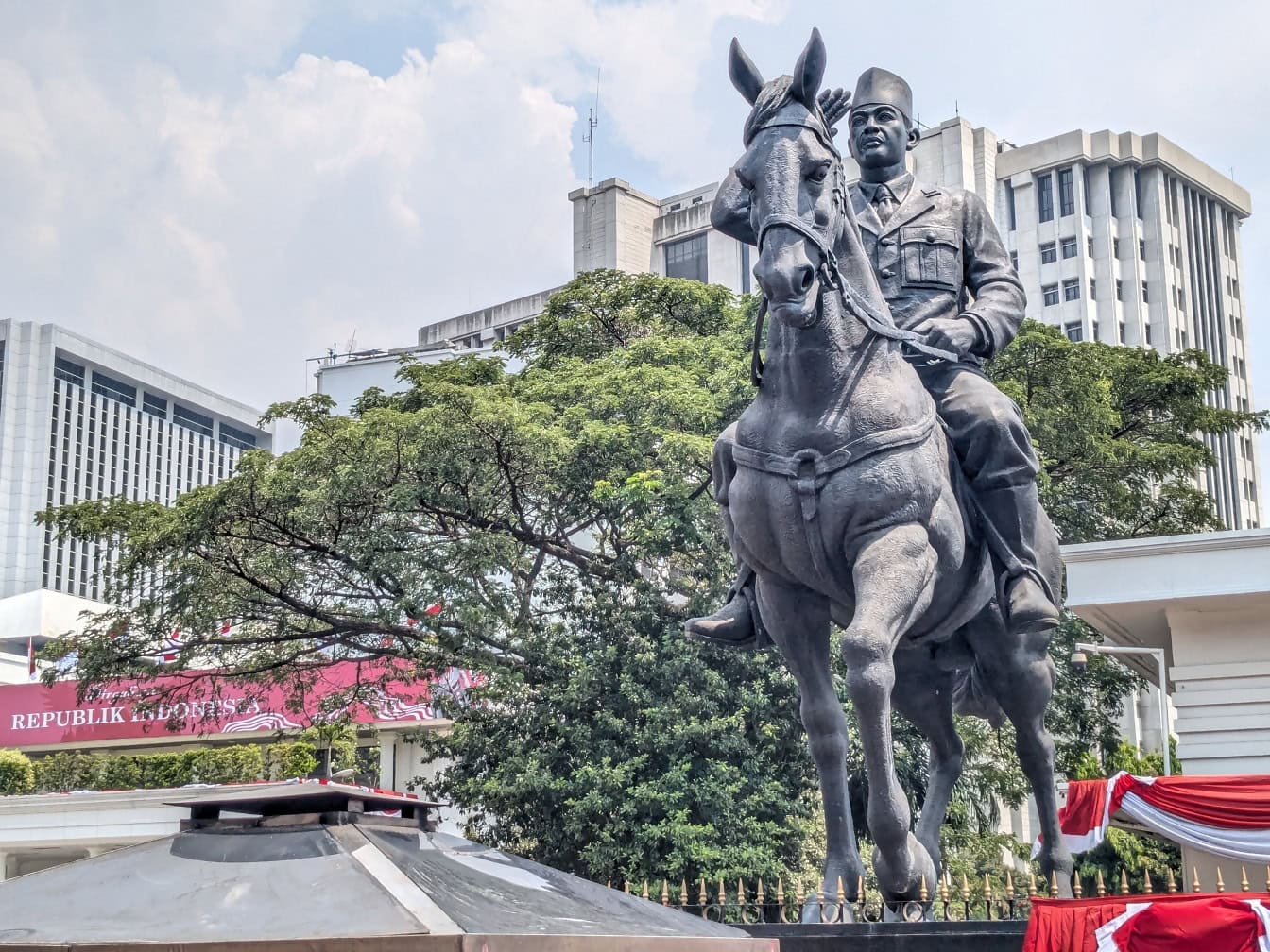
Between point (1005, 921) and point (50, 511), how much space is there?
19878 millimetres

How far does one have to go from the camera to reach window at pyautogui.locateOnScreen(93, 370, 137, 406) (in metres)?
91.7

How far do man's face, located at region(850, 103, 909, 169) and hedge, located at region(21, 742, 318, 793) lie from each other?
19727 millimetres

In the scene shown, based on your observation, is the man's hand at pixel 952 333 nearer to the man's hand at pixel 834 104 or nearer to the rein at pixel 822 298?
the rein at pixel 822 298

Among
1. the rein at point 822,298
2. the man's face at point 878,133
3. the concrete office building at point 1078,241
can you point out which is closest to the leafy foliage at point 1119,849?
the man's face at point 878,133

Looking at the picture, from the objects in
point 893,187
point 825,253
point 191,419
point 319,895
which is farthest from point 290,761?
point 191,419

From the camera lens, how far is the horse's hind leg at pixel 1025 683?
7277mm

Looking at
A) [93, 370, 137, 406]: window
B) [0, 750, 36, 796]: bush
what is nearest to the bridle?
[0, 750, 36, 796]: bush

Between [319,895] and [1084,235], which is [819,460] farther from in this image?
[1084,235]

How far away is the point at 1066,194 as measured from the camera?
72125 millimetres

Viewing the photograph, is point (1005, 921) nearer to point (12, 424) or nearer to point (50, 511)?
point (50, 511)

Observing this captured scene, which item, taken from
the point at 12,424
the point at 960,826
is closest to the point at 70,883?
the point at 960,826

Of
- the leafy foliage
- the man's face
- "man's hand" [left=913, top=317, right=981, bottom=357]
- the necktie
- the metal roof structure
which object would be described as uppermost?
the man's face

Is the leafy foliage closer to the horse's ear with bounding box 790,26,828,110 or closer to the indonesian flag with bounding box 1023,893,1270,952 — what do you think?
the indonesian flag with bounding box 1023,893,1270,952

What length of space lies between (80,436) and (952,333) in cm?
8861
